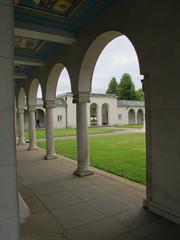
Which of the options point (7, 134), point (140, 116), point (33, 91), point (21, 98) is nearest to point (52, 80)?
point (33, 91)

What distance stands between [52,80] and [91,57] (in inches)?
144

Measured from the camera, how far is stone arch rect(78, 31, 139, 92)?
608cm

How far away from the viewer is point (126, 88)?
59.5 m

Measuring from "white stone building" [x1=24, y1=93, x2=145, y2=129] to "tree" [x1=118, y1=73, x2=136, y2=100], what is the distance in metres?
7.11

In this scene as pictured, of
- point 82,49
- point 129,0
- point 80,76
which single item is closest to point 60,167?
point 80,76

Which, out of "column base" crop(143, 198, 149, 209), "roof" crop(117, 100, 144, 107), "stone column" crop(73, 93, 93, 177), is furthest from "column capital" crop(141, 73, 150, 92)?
"roof" crop(117, 100, 144, 107)

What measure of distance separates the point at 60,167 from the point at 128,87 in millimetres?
53450

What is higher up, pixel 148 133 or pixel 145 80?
pixel 145 80

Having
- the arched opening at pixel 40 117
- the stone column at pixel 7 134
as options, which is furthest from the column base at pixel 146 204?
the arched opening at pixel 40 117

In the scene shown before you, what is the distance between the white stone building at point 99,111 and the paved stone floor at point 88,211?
112 ft

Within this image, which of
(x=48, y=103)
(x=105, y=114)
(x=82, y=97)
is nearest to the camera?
(x=82, y=97)

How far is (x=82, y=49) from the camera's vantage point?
690 cm

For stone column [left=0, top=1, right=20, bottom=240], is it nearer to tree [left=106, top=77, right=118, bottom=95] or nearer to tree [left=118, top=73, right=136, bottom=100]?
tree [left=118, top=73, right=136, bottom=100]

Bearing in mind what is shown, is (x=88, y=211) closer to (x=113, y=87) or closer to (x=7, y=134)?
(x=7, y=134)
